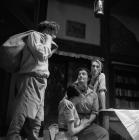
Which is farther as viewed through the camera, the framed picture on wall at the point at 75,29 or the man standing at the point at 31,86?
the framed picture on wall at the point at 75,29

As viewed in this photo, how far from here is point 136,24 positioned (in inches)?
286

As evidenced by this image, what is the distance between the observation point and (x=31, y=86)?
8.48 ft

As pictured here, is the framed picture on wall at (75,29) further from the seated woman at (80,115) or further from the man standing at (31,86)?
the man standing at (31,86)

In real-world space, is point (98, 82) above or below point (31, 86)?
above

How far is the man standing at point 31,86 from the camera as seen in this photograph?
8.02 ft

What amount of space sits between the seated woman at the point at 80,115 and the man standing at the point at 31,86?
0.25 m

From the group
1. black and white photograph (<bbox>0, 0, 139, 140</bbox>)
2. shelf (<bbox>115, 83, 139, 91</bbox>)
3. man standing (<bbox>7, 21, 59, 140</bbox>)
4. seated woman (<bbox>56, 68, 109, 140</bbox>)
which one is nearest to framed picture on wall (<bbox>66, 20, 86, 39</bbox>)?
black and white photograph (<bbox>0, 0, 139, 140</bbox>)

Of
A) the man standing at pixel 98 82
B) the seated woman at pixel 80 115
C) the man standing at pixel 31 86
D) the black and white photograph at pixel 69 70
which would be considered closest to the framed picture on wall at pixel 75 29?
the black and white photograph at pixel 69 70

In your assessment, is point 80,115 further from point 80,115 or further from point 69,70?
point 69,70

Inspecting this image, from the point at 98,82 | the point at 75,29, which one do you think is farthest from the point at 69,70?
the point at 98,82

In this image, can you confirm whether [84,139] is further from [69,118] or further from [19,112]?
[19,112]

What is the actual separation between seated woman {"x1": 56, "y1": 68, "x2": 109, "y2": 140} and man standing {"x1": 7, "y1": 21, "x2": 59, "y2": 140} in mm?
255

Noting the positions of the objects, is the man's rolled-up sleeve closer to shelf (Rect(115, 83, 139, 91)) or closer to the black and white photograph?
the black and white photograph

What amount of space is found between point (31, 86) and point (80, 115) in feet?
2.43
